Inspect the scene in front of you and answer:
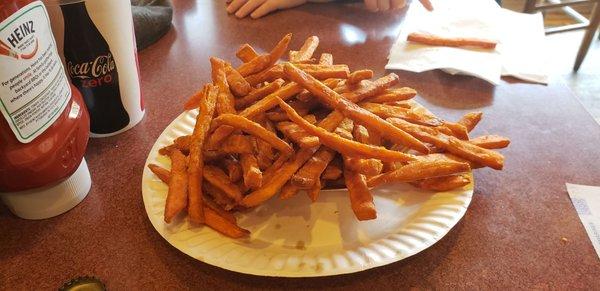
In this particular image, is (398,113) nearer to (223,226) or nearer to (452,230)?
(452,230)

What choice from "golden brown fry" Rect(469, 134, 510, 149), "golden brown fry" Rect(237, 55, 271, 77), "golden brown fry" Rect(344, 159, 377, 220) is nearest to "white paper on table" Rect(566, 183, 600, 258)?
"golden brown fry" Rect(469, 134, 510, 149)

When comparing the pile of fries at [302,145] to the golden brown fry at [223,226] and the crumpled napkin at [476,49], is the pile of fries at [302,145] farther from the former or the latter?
the crumpled napkin at [476,49]

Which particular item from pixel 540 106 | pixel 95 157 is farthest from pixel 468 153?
pixel 95 157

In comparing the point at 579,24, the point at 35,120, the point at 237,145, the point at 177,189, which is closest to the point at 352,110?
the point at 237,145

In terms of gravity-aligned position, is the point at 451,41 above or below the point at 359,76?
below

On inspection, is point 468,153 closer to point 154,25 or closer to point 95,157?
point 95,157
